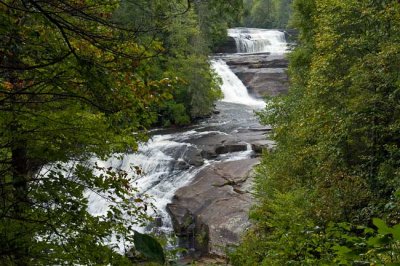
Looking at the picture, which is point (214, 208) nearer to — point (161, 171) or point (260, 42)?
point (161, 171)

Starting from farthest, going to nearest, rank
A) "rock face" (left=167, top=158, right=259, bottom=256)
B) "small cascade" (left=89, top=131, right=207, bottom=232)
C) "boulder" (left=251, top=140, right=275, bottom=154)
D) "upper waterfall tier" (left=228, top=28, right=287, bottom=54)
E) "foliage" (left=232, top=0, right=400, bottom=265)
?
"upper waterfall tier" (left=228, top=28, right=287, bottom=54)
"boulder" (left=251, top=140, right=275, bottom=154)
"small cascade" (left=89, top=131, right=207, bottom=232)
"rock face" (left=167, top=158, right=259, bottom=256)
"foliage" (left=232, top=0, right=400, bottom=265)

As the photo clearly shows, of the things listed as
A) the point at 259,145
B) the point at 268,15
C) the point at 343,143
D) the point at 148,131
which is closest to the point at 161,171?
the point at 259,145

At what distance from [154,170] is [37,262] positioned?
12.5m

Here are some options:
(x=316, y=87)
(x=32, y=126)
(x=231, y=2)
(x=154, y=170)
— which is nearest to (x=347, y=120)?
(x=316, y=87)

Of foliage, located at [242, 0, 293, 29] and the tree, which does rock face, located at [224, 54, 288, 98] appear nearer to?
foliage, located at [242, 0, 293, 29]

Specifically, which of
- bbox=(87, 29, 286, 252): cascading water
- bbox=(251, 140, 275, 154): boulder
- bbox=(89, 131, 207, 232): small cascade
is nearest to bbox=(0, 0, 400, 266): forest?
bbox=(87, 29, 286, 252): cascading water

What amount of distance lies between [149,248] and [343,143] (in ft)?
24.0

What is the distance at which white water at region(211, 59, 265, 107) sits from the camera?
99.4 feet

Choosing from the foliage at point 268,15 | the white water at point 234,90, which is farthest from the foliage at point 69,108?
the foliage at point 268,15

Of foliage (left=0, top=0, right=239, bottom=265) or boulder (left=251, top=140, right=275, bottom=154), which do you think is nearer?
foliage (left=0, top=0, right=239, bottom=265)

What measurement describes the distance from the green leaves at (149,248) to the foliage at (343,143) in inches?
144

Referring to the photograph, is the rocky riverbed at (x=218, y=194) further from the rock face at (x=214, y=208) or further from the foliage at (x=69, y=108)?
the foliage at (x=69, y=108)

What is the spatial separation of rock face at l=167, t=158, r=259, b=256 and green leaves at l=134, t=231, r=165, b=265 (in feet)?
28.9

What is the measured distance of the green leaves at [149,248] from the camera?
164 centimetres
